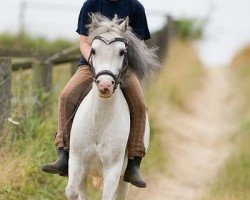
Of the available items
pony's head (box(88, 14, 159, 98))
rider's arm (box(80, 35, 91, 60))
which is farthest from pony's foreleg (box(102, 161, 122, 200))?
rider's arm (box(80, 35, 91, 60))

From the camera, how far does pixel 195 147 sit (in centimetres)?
1377

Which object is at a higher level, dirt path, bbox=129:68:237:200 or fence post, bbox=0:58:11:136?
fence post, bbox=0:58:11:136

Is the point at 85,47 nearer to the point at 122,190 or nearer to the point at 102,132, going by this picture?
the point at 102,132

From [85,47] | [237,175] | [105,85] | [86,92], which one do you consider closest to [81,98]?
[86,92]

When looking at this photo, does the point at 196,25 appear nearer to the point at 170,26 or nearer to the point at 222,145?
the point at 170,26

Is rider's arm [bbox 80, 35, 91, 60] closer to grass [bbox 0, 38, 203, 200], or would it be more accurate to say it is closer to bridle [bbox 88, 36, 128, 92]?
bridle [bbox 88, 36, 128, 92]

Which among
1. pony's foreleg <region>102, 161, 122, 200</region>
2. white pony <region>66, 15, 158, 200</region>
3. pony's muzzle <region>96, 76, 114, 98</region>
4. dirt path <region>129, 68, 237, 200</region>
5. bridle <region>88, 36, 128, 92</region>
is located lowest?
dirt path <region>129, 68, 237, 200</region>

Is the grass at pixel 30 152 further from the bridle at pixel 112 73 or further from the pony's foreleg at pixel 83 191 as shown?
the bridle at pixel 112 73

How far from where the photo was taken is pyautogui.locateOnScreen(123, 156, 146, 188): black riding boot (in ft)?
23.4

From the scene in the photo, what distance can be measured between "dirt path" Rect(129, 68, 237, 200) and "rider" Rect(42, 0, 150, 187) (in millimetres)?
2296

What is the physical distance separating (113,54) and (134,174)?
1.30 m

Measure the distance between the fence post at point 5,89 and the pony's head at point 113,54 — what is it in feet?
5.63

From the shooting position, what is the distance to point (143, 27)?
7.40 meters

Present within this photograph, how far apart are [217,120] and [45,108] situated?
8.10m
